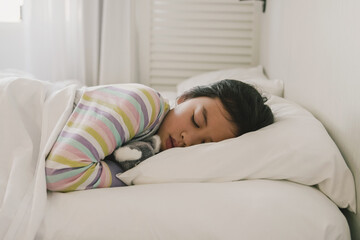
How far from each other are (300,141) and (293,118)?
0.14 meters

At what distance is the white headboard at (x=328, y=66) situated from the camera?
850mm

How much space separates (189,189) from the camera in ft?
2.64

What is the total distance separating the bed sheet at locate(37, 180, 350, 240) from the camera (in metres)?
0.73

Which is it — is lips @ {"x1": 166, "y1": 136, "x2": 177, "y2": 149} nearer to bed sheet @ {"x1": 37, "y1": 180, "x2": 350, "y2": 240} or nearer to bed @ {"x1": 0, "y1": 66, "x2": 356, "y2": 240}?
bed @ {"x1": 0, "y1": 66, "x2": 356, "y2": 240}

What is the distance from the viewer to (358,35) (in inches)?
32.4

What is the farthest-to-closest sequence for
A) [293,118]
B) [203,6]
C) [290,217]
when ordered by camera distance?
[203,6] < [293,118] < [290,217]

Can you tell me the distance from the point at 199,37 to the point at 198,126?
132cm

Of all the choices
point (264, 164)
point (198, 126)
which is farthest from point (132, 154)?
point (264, 164)

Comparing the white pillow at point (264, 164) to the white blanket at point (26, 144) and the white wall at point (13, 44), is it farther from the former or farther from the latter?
the white wall at point (13, 44)

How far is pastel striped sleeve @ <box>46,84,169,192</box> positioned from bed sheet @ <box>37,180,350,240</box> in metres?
0.05

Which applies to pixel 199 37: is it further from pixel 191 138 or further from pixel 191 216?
pixel 191 216

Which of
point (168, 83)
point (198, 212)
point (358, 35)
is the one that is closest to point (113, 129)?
point (198, 212)

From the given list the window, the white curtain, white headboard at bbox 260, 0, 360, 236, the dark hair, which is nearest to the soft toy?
the dark hair

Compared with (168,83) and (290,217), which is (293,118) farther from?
(168,83)
